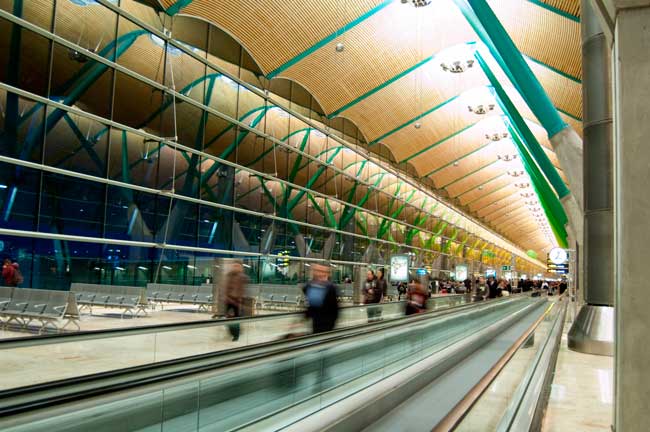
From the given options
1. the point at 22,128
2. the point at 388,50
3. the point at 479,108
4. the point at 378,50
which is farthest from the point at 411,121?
the point at 22,128

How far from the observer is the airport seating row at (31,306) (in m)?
12.9

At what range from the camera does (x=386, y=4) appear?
78.8 ft

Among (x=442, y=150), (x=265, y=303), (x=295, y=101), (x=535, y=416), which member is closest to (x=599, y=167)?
(x=535, y=416)

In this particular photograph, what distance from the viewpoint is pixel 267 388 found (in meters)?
6.05

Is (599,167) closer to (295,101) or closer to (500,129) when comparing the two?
(295,101)

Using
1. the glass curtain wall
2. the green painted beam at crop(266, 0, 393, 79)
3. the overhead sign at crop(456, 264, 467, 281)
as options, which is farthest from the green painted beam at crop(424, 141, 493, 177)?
the green painted beam at crop(266, 0, 393, 79)

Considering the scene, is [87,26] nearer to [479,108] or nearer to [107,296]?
[107,296]

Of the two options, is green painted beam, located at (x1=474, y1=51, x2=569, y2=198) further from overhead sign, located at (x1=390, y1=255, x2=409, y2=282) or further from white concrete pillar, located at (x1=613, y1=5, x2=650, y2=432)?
white concrete pillar, located at (x1=613, y1=5, x2=650, y2=432)

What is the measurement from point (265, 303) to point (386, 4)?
1328 centimetres

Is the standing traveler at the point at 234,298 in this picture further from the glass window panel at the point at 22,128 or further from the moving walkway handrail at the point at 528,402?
the glass window panel at the point at 22,128

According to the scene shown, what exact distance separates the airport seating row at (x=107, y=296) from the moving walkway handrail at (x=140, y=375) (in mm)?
9587

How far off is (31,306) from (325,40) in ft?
53.7

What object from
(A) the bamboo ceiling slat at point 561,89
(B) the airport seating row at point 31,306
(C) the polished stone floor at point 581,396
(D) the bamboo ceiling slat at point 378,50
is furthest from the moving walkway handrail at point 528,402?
(A) the bamboo ceiling slat at point 561,89

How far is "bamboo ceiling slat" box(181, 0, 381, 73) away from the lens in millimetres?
21391
